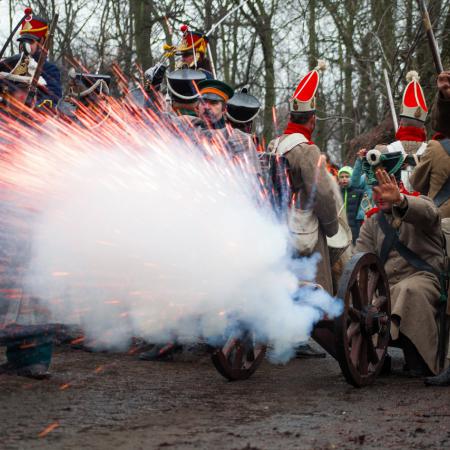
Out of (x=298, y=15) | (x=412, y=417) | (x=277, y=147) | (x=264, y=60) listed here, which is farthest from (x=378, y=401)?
(x=264, y=60)

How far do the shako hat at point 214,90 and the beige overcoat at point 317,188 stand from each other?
54 centimetres

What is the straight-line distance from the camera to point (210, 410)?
4934mm

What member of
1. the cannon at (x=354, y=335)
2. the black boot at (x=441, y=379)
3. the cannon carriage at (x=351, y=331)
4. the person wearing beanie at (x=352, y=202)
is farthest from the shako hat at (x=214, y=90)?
the person wearing beanie at (x=352, y=202)

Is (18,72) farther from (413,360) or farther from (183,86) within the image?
(413,360)

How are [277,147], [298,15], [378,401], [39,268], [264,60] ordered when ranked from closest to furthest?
[378,401]
[39,268]
[277,147]
[298,15]
[264,60]

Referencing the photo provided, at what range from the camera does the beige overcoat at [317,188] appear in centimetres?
642

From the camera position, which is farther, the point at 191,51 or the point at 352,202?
the point at 352,202

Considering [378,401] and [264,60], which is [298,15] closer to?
[264,60]

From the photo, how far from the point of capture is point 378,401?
538 cm

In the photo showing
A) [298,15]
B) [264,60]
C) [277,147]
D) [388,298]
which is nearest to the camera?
[388,298]

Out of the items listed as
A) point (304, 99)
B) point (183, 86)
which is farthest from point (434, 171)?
point (183, 86)

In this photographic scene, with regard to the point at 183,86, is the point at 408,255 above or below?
below

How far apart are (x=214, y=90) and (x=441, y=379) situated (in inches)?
101

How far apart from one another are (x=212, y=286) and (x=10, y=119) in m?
1.90
